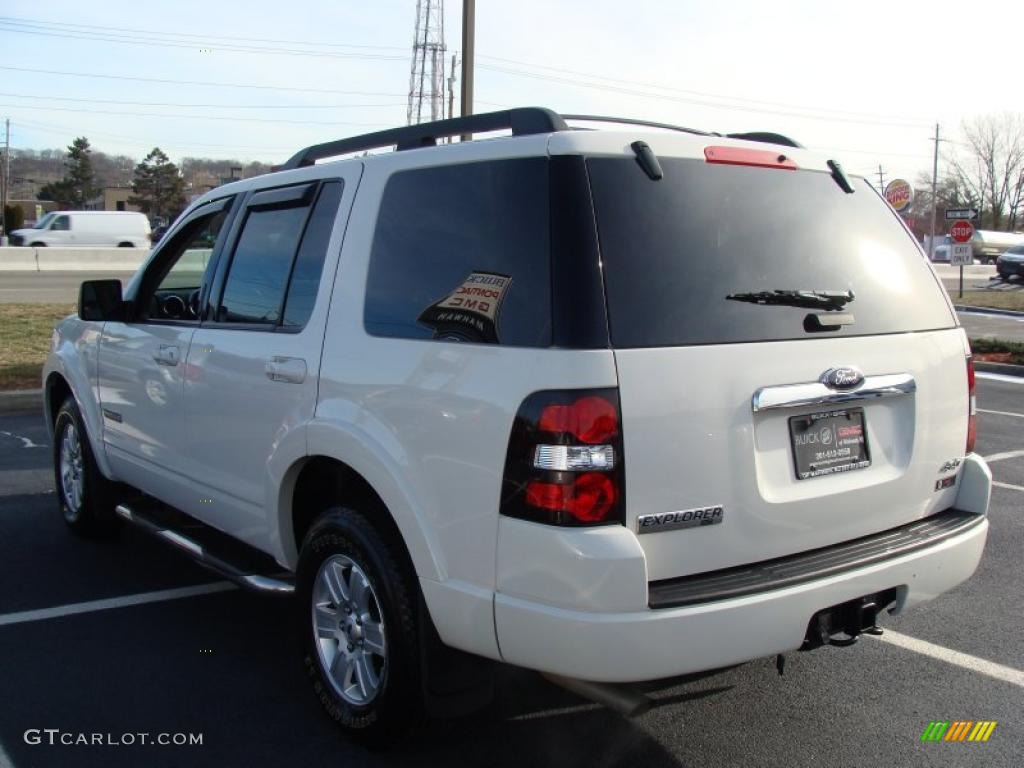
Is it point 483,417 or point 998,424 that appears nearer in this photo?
point 483,417

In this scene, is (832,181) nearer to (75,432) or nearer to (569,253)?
(569,253)

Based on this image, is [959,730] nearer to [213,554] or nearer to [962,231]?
[213,554]

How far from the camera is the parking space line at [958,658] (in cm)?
387

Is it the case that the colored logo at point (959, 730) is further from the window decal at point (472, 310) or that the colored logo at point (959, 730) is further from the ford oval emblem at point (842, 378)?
the window decal at point (472, 310)

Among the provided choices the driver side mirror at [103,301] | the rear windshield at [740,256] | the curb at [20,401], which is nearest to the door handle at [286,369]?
the rear windshield at [740,256]

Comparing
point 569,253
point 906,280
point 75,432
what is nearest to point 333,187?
point 569,253

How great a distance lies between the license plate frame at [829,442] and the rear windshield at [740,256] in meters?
0.27

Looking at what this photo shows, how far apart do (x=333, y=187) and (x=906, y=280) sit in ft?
7.07

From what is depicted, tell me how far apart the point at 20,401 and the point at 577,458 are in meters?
9.10

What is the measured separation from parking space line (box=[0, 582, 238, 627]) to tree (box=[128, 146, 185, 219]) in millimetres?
95332

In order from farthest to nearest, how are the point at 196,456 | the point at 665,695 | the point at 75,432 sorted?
the point at 75,432 < the point at 196,456 < the point at 665,695

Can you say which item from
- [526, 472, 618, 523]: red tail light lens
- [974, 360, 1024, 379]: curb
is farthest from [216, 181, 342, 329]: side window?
[974, 360, 1024, 379]: curb

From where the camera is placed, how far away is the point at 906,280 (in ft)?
11.3

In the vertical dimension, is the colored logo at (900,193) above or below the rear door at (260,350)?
above
